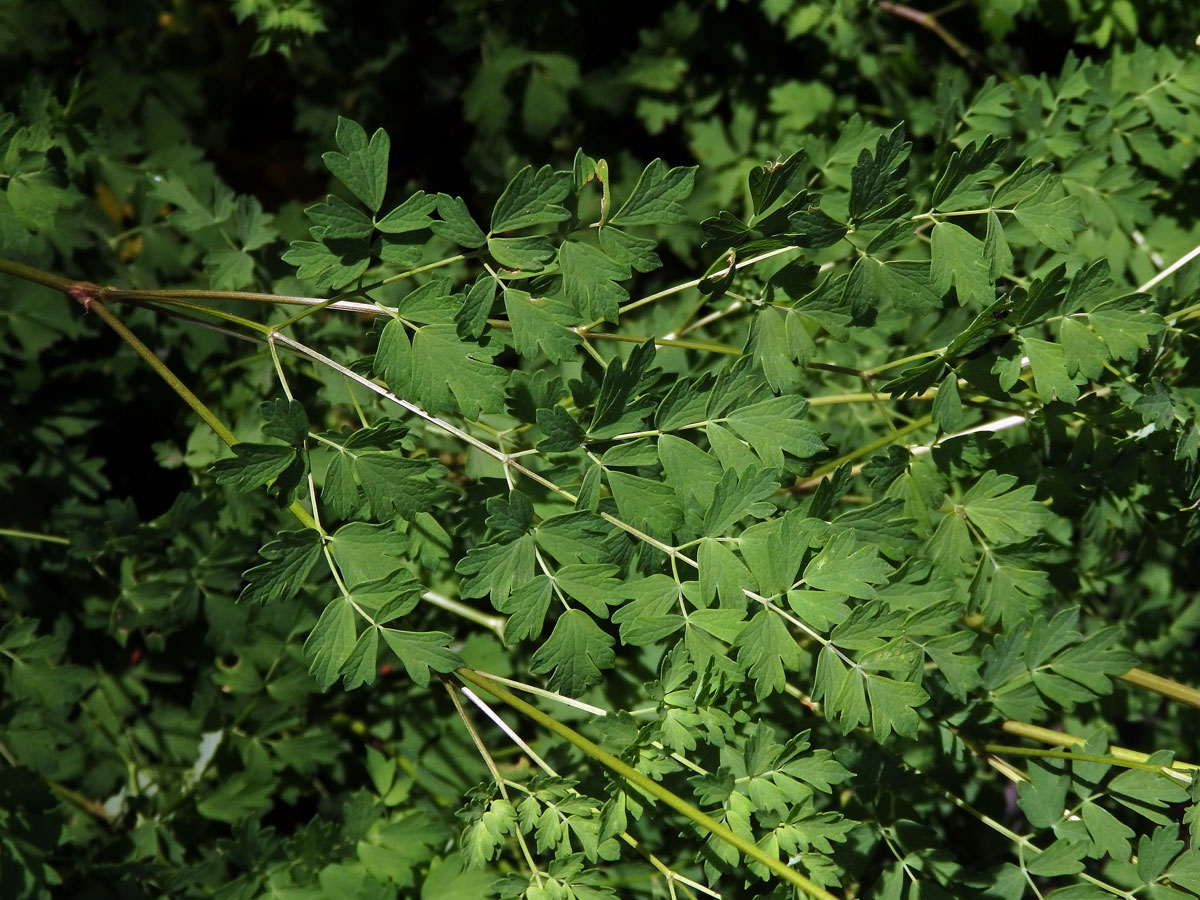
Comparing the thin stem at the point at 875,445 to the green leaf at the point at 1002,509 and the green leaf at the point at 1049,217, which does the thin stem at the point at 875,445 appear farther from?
the green leaf at the point at 1049,217

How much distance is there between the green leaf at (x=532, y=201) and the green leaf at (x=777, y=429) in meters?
0.38

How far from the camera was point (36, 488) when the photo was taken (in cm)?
226

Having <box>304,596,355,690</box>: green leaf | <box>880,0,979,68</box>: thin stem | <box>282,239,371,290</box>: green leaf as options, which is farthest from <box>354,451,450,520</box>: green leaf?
<box>880,0,979,68</box>: thin stem

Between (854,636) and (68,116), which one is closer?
(854,636)

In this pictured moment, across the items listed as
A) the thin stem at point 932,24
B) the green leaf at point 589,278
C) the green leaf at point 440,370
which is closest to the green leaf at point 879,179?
the green leaf at point 589,278

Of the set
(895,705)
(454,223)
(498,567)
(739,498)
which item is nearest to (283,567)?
(498,567)

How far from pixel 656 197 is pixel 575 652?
0.65 m

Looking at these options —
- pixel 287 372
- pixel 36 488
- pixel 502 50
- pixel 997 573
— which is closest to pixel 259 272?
pixel 287 372

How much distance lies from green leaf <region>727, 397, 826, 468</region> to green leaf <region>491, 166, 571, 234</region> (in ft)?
1.25

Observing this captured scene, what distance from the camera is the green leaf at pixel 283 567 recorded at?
1294 millimetres

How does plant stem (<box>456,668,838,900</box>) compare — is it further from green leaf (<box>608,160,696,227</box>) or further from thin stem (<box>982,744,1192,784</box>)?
green leaf (<box>608,160,696,227</box>)

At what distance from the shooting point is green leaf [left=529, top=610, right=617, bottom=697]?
1348mm

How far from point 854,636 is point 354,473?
29.1 inches

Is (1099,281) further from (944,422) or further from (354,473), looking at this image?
(354,473)
